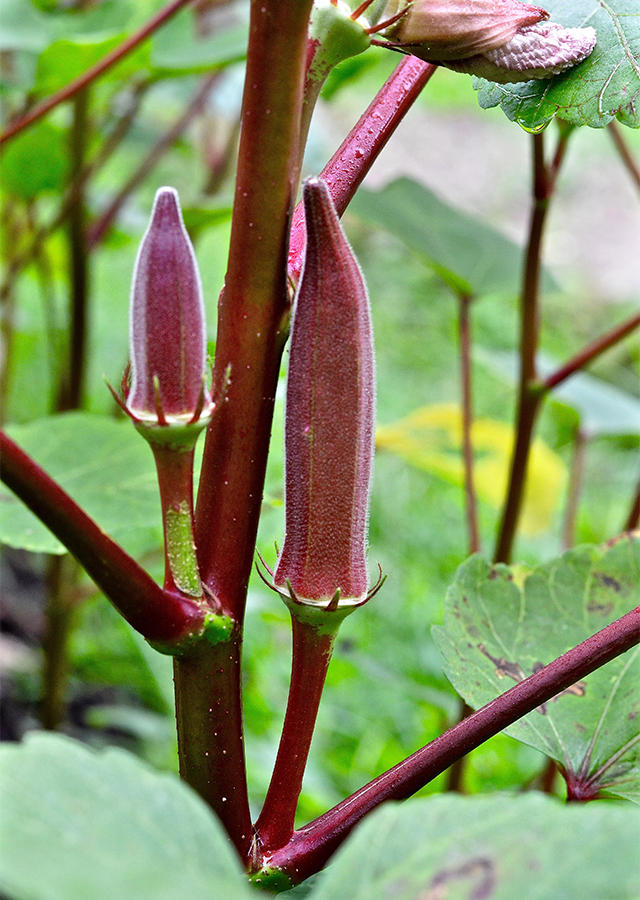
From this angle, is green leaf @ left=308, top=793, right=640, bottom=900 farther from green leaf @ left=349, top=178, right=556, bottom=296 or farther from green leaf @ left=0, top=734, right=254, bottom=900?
green leaf @ left=349, top=178, right=556, bottom=296

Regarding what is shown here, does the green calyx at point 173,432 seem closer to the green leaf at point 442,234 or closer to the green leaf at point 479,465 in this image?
the green leaf at point 442,234

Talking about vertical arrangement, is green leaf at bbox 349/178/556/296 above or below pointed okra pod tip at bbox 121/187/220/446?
below

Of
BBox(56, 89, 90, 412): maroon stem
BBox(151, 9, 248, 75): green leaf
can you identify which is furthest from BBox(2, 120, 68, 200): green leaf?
BBox(151, 9, 248, 75): green leaf

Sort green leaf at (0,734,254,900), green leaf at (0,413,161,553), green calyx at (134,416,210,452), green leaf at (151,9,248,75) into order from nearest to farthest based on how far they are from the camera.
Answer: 1. green leaf at (0,734,254,900)
2. green calyx at (134,416,210,452)
3. green leaf at (0,413,161,553)
4. green leaf at (151,9,248,75)

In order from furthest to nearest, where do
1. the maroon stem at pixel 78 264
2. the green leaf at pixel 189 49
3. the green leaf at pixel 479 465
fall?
the green leaf at pixel 479 465, the maroon stem at pixel 78 264, the green leaf at pixel 189 49

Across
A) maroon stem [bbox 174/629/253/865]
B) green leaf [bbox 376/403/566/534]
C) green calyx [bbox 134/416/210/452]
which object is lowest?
green leaf [bbox 376/403/566/534]

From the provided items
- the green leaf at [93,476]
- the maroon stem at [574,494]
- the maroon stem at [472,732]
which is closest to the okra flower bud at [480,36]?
the maroon stem at [472,732]

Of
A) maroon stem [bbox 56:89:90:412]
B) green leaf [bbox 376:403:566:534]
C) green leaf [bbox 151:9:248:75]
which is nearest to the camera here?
green leaf [bbox 151:9:248:75]

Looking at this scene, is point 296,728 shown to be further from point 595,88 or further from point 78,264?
point 78,264
